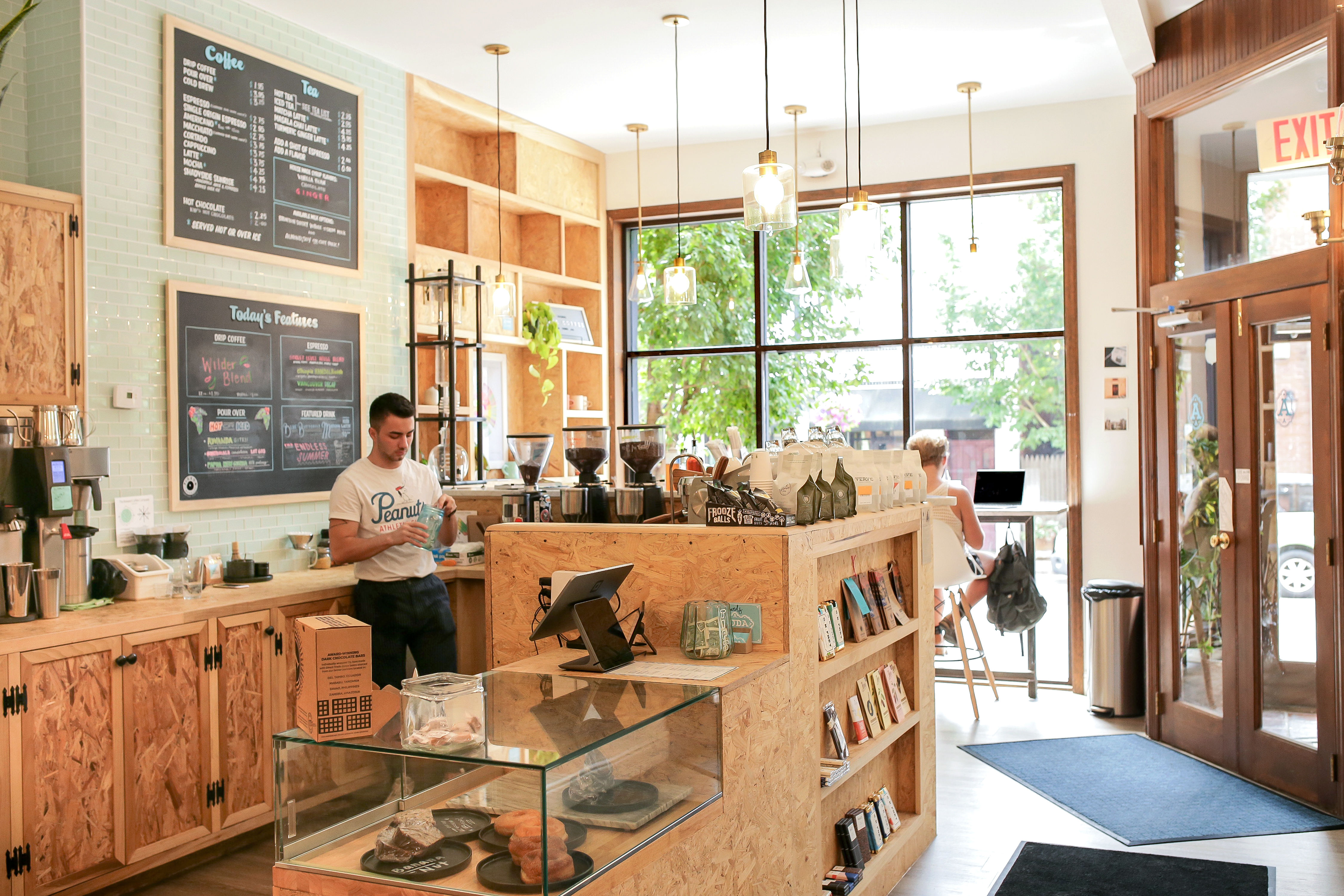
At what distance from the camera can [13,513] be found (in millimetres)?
3711

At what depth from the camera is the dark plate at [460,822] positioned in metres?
1.93

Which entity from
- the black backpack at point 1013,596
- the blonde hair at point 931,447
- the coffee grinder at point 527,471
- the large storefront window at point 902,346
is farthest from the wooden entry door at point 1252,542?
the coffee grinder at point 527,471

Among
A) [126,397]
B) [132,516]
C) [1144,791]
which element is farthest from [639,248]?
[1144,791]

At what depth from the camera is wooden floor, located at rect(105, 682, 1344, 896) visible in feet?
12.4

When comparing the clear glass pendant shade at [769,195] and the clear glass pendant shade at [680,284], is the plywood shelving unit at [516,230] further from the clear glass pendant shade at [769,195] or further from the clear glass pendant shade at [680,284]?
the clear glass pendant shade at [769,195]

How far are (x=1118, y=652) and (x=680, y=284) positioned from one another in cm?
321

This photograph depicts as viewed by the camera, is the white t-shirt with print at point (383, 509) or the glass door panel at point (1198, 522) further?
the glass door panel at point (1198, 522)

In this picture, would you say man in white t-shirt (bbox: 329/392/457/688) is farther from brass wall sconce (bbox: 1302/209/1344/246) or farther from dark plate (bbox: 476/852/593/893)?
brass wall sconce (bbox: 1302/209/1344/246)

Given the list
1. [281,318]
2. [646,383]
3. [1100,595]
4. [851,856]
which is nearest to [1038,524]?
[1100,595]

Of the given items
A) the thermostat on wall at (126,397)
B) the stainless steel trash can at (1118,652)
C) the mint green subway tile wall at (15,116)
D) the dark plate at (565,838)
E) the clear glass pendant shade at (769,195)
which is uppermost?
the mint green subway tile wall at (15,116)

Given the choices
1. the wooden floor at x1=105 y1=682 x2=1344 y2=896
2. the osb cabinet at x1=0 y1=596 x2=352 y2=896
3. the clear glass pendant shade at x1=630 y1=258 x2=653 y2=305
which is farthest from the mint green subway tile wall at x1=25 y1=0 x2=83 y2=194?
the clear glass pendant shade at x1=630 y1=258 x2=653 y2=305

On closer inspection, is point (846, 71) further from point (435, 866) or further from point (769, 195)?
point (435, 866)

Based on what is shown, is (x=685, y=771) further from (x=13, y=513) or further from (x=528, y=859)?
(x=13, y=513)

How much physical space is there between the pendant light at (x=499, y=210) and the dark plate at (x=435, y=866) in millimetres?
4512
